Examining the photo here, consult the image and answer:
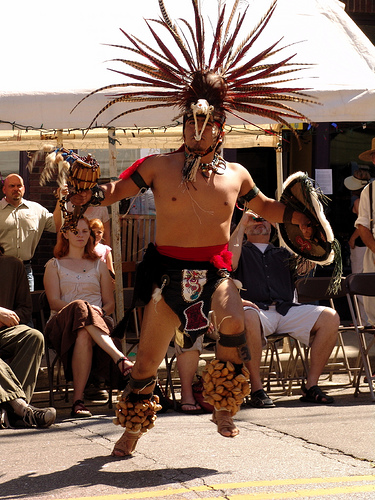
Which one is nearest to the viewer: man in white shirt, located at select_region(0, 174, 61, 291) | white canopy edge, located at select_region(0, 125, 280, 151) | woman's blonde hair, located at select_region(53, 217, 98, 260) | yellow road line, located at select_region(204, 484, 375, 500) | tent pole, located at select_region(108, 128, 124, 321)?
yellow road line, located at select_region(204, 484, 375, 500)

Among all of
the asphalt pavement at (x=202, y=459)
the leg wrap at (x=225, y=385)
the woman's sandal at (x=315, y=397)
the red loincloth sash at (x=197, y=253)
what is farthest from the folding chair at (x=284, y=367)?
the leg wrap at (x=225, y=385)

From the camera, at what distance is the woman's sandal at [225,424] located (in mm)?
4551

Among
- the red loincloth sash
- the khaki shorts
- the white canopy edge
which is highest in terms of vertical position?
the white canopy edge

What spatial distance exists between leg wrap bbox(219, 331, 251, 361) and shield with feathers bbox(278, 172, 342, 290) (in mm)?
781

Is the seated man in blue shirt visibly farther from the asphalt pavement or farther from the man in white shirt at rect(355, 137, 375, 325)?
the man in white shirt at rect(355, 137, 375, 325)

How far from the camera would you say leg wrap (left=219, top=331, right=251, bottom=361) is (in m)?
4.61

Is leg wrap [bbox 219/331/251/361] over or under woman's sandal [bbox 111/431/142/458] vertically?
over

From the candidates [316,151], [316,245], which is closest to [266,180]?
[316,151]

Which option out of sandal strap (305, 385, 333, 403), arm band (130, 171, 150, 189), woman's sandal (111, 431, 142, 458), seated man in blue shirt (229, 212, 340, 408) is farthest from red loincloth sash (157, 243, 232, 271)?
sandal strap (305, 385, 333, 403)

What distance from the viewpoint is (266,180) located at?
39.8 feet

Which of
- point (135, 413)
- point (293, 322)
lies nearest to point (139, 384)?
point (135, 413)

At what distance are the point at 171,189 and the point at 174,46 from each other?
2527mm

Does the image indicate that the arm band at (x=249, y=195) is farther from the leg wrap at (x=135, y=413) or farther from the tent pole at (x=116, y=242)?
the tent pole at (x=116, y=242)

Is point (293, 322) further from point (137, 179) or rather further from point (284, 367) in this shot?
point (137, 179)
